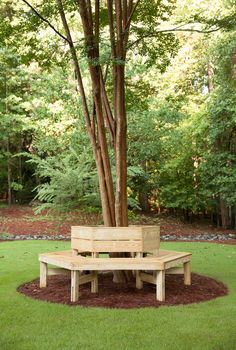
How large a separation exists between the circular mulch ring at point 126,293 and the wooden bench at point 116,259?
131 mm

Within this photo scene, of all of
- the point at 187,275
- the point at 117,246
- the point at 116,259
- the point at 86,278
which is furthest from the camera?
the point at 187,275

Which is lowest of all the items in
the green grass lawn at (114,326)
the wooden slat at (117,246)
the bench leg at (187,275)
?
the green grass lawn at (114,326)

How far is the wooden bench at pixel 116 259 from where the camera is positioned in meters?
4.90

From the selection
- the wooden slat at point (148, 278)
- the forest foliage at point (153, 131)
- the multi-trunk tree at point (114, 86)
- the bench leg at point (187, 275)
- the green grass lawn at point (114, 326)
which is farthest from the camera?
the forest foliage at point (153, 131)

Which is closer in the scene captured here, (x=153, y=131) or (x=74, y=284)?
(x=74, y=284)

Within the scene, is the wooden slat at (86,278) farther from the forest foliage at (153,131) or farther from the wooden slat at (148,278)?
the forest foliage at (153,131)

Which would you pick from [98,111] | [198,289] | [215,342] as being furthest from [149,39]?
[215,342]

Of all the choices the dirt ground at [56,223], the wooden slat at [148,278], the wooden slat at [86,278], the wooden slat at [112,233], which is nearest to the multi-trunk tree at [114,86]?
the wooden slat at [112,233]

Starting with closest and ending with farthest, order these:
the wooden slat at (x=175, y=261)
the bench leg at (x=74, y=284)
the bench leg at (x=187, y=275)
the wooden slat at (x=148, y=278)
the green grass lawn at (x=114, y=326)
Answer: the green grass lawn at (x=114, y=326) < the bench leg at (x=74, y=284) < the wooden slat at (x=175, y=261) < the wooden slat at (x=148, y=278) < the bench leg at (x=187, y=275)

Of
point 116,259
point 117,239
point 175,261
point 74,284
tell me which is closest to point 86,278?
point 74,284

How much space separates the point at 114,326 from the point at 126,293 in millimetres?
1329

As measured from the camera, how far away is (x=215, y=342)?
3.54m

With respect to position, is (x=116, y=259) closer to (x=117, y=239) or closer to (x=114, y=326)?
(x=117, y=239)

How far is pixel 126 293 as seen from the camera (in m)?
5.31
